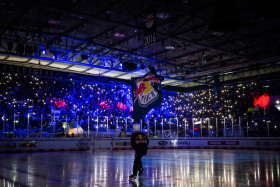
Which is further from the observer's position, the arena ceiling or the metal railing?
the metal railing

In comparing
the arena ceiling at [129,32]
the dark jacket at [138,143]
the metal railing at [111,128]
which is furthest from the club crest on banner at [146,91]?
the metal railing at [111,128]

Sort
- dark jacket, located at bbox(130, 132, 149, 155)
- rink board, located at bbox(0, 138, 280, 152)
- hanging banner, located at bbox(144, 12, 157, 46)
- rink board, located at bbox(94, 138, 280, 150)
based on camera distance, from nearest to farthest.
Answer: dark jacket, located at bbox(130, 132, 149, 155) < hanging banner, located at bbox(144, 12, 157, 46) < rink board, located at bbox(0, 138, 280, 152) < rink board, located at bbox(94, 138, 280, 150)

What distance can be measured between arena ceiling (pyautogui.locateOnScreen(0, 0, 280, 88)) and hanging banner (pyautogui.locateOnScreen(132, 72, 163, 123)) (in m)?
2.91

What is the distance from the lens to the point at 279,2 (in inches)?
550

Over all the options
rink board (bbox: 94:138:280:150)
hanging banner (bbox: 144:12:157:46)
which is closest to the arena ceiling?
hanging banner (bbox: 144:12:157:46)

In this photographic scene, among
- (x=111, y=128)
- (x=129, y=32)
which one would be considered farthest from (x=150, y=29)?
(x=111, y=128)

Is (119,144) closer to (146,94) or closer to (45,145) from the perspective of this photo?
(45,145)

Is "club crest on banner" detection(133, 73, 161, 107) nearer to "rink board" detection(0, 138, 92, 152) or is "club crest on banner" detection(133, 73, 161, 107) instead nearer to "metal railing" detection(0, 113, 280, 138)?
"metal railing" detection(0, 113, 280, 138)

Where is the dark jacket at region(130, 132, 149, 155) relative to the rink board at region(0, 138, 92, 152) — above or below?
above

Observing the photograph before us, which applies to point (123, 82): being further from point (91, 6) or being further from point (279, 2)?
point (279, 2)

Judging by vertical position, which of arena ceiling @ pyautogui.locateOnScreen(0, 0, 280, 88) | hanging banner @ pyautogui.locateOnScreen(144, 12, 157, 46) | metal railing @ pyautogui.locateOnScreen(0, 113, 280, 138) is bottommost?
metal railing @ pyautogui.locateOnScreen(0, 113, 280, 138)

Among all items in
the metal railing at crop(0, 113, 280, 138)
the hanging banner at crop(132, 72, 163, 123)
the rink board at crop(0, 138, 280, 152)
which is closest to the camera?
the hanging banner at crop(132, 72, 163, 123)

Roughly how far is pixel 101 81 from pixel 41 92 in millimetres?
5830

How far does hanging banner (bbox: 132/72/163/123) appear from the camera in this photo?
1470 centimetres
